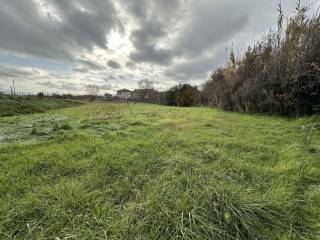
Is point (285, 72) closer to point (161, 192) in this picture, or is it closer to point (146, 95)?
point (161, 192)

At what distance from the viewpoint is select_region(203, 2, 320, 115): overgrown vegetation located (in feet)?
19.3

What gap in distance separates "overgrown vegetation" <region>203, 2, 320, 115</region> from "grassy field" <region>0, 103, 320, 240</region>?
353 cm

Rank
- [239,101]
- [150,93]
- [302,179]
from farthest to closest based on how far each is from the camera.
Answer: [150,93], [239,101], [302,179]

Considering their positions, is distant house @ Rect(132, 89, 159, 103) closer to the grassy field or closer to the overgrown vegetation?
the overgrown vegetation

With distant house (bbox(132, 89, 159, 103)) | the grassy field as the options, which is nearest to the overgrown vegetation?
the grassy field

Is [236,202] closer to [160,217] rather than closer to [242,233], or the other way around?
[242,233]

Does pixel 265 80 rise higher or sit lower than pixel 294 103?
higher

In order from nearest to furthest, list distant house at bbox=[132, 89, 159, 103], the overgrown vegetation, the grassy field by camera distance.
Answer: the grassy field, the overgrown vegetation, distant house at bbox=[132, 89, 159, 103]

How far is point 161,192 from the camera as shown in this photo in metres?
1.89

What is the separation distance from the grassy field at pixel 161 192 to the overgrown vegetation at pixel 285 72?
353 centimetres

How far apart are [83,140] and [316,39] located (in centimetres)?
739

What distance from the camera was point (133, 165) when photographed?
9.13ft

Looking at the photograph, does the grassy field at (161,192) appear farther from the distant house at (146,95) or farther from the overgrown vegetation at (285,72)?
the distant house at (146,95)

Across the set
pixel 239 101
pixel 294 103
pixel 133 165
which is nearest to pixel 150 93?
pixel 239 101
